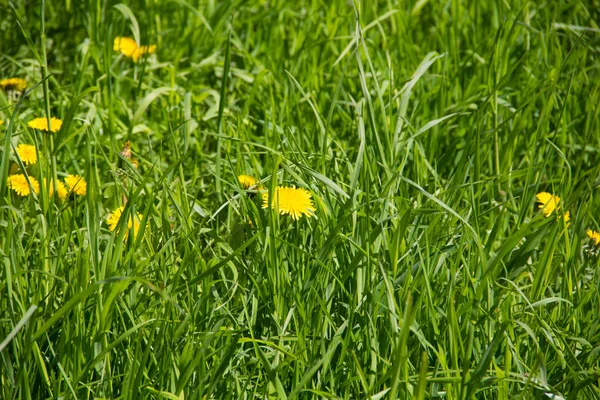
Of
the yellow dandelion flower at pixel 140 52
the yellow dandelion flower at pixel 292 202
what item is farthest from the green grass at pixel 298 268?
the yellow dandelion flower at pixel 140 52

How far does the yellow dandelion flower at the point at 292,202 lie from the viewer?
1749 millimetres

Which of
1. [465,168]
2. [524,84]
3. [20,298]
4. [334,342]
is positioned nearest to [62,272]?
[20,298]

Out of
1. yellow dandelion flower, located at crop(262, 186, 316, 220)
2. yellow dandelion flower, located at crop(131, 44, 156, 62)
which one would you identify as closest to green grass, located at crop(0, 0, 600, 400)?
yellow dandelion flower, located at crop(262, 186, 316, 220)

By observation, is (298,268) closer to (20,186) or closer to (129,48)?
(20,186)

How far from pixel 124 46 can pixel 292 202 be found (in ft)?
4.42

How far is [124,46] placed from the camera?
2.82m

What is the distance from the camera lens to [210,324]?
5.38ft

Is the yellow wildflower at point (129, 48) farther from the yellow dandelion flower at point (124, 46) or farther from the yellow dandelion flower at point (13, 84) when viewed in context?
the yellow dandelion flower at point (13, 84)

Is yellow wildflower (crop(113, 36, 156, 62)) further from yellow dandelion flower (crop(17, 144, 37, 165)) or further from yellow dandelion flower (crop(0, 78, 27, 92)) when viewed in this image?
yellow dandelion flower (crop(17, 144, 37, 165))

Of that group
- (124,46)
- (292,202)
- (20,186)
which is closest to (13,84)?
(124,46)

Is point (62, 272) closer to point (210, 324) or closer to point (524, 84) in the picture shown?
point (210, 324)

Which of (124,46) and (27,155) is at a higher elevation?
(124,46)

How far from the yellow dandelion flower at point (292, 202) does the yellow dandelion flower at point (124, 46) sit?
4.11 ft

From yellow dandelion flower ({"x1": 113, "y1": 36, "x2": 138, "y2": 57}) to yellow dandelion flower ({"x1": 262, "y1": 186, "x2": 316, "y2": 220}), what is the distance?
1253mm
